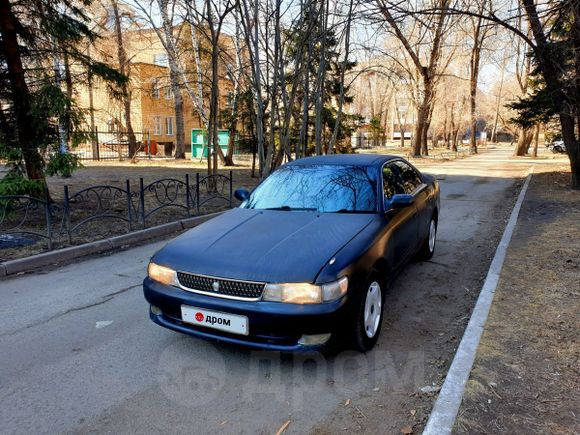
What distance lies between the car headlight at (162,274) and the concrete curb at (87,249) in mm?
3359

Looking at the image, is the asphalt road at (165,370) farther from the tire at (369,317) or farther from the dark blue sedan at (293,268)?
the dark blue sedan at (293,268)

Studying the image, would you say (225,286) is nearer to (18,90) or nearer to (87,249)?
(87,249)

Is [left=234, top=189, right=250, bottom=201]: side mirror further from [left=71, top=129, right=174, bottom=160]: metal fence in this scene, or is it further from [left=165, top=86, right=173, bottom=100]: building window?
[left=71, top=129, right=174, bottom=160]: metal fence

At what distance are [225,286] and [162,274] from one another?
0.63 meters

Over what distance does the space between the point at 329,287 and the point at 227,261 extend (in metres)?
0.76

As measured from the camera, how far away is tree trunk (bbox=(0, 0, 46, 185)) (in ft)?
27.5

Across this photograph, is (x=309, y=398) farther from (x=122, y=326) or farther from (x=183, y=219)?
(x=183, y=219)

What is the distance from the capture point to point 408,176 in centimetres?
561

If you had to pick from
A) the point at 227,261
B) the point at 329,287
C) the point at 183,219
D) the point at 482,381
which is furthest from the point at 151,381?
the point at 183,219

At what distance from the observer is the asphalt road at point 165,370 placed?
9.17 feet

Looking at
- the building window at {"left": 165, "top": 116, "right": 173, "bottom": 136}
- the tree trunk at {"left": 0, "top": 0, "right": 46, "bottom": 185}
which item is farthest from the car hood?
the building window at {"left": 165, "top": 116, "right": 173, "bottom": 136}

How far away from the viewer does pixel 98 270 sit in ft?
19.5

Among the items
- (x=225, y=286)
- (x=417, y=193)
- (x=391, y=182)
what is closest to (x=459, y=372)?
(x=225, y=286)

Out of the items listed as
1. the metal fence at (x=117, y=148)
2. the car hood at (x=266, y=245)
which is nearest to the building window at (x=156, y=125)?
the metal fence at (x=117, y=148)
